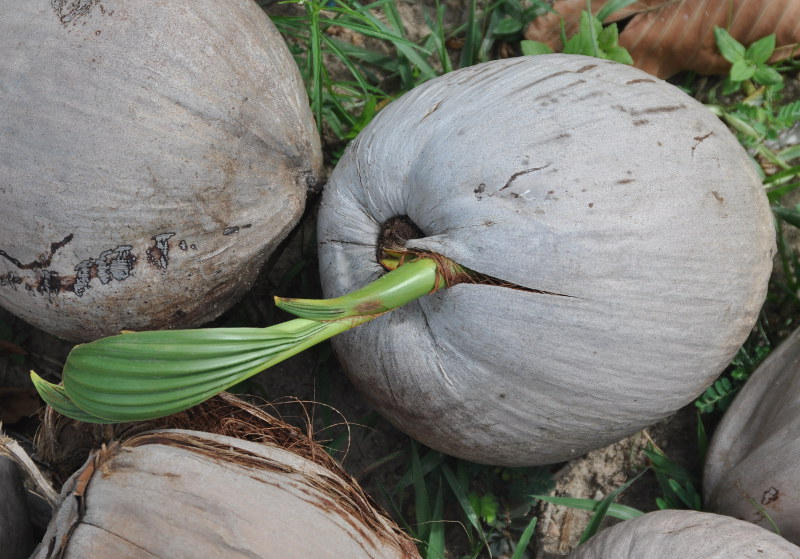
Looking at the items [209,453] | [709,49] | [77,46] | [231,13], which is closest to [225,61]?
[231,13]

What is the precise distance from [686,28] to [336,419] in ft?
4.20

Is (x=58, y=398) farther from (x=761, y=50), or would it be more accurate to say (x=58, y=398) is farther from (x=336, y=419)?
(x=761, y=50)

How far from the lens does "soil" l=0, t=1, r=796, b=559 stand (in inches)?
73.0

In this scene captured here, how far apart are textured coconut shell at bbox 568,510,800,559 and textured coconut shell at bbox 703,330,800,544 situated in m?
0.14

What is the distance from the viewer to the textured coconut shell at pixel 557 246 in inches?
49.9

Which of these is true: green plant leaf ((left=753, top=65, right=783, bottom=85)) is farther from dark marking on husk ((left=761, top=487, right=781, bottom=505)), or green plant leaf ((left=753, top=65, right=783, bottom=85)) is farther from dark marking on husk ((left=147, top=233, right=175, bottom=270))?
dark marking on husk ((left=147, top=233, right=175, bottom=270))

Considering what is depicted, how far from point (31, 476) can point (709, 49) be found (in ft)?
5.71

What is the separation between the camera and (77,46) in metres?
1.33

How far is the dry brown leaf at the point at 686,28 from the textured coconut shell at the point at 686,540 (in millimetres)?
1099

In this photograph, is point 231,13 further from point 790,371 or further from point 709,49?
point 790,371

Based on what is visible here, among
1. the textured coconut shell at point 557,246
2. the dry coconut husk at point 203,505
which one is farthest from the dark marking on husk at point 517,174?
the dry coconut husk at point 203,505

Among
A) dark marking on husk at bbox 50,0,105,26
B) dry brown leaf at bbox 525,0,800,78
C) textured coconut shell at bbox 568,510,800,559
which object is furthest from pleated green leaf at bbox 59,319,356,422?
dry brown leaf at bbox 525,0,800,78

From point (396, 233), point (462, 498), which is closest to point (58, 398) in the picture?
point (396, 233)

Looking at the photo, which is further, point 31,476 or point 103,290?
point 103,290
